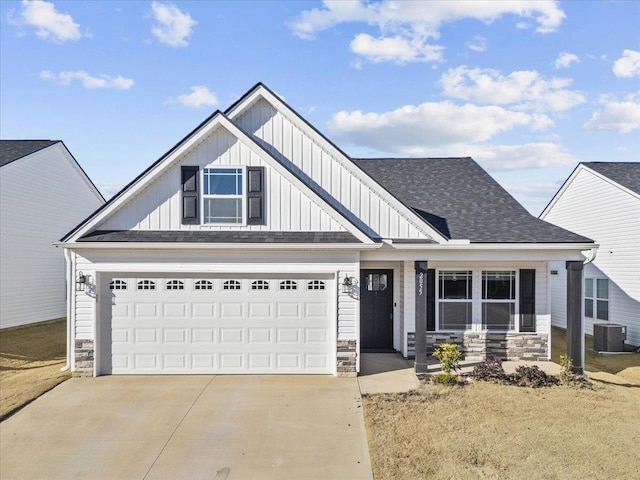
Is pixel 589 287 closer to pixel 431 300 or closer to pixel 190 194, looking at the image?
pixel 431 300

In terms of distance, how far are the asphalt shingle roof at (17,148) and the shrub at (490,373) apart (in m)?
18.6

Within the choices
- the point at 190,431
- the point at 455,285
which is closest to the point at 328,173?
the point at 455,285

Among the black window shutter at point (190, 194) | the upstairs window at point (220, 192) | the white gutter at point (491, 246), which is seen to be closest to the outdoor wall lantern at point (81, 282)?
the black window shutter at point (190, 194)

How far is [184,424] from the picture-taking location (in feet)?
25.3

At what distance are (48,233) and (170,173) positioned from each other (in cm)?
1225

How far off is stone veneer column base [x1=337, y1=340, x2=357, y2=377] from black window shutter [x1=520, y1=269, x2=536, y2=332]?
5.01m

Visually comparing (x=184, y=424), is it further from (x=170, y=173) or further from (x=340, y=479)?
(x=170, y=173)

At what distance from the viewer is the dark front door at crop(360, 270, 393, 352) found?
497 inches

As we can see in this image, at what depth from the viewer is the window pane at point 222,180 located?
10.5 metres

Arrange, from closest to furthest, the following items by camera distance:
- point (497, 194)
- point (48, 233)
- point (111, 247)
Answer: point (111, 247) < point (497, 194) < point (48, 233)

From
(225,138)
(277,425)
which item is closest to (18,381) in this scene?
(277,425)

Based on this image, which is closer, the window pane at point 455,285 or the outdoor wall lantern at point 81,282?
the outdoor wall lantern at point 81,282

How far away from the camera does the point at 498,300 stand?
1189 centimetres

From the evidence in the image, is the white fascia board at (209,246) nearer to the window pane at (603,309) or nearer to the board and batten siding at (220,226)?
the board and batten siding at (220,226)
